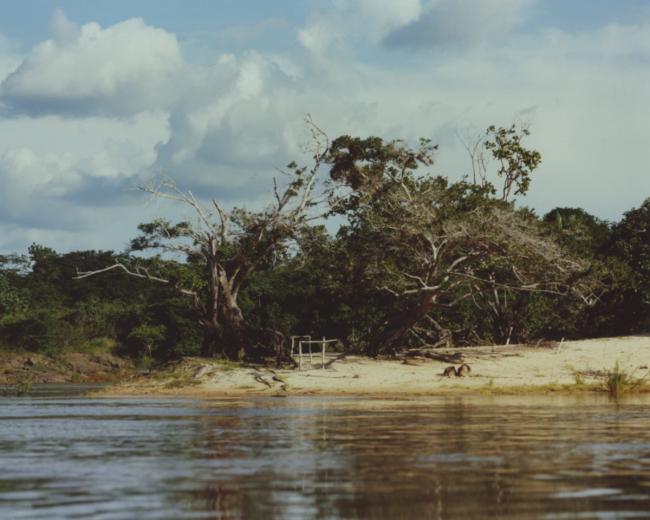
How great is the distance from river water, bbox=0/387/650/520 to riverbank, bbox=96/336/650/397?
41.9ft

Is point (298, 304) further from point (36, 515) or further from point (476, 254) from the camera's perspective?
point (36, 515)

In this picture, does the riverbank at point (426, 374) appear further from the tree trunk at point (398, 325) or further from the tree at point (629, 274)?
the tree at point (629, 274)

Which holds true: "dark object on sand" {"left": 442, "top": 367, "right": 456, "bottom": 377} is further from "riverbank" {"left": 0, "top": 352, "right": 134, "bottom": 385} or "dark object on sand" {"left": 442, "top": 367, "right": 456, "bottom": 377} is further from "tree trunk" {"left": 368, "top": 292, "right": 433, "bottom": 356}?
"riverbank" {"left": 0, "top": 352, "right": 134, "bottom": 385}

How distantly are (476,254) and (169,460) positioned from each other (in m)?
30.8

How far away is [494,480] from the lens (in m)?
12.9

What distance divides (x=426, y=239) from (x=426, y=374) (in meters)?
5.77

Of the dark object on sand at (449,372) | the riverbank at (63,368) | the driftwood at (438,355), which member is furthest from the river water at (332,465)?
the riverbank at (63,368)

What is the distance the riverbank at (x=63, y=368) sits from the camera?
74000 mm

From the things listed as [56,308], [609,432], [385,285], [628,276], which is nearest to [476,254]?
[385,285]

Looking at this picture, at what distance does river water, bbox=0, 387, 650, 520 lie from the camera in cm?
1102

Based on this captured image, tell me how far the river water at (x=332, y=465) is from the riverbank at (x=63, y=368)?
48274 millimetres

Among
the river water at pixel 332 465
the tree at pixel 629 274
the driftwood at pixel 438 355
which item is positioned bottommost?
the river water at pixel 332 465

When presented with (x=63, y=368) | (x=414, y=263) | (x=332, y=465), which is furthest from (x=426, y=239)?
(x=63, y=368)

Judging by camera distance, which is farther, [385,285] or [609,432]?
[385,285]
